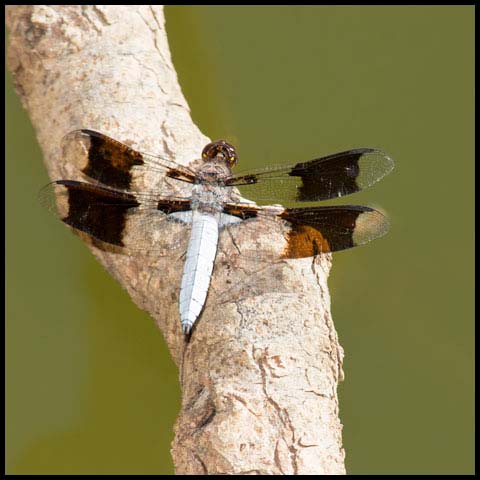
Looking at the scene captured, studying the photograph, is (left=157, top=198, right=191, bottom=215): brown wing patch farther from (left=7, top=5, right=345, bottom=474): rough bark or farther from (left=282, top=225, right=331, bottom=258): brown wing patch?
(left=282, top=225, right=331, bottom=258): brown wing patch

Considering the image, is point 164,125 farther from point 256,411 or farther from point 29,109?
point 256,411

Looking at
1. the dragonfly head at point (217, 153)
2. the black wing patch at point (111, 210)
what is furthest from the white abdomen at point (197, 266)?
the dragonfly head at point (217, 153)

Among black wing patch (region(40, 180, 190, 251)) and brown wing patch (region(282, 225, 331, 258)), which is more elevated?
black wing patch (region(40, 180, 190, 251))

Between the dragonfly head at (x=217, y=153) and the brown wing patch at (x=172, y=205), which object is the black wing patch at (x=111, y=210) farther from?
the dragonfly head at (x=217, y=153)

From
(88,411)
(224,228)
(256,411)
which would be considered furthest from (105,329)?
(256,411)

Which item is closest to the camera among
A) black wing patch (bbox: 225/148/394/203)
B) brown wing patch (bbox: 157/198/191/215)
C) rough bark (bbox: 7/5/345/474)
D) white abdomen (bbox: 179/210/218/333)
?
rough bark (bbox: 7/5/345/474)

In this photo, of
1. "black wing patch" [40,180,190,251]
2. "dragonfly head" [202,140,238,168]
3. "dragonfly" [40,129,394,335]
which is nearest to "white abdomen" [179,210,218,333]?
"dragonfly" [40,129,394,335]

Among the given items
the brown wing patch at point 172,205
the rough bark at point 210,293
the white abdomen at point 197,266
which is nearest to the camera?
the rough bark at point 210,293

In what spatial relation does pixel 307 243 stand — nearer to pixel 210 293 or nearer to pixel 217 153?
pixel 210 293
